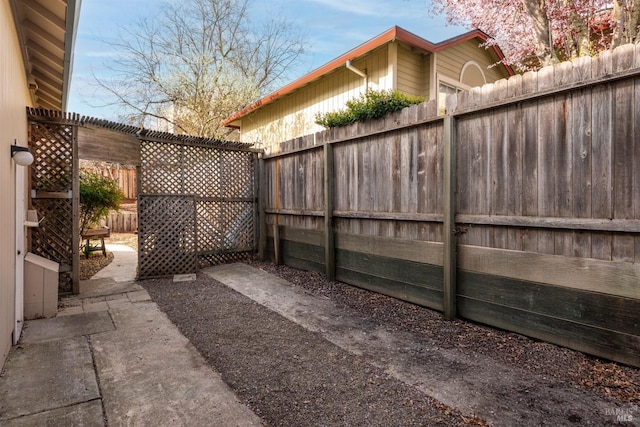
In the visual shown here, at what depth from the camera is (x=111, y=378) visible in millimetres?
2570

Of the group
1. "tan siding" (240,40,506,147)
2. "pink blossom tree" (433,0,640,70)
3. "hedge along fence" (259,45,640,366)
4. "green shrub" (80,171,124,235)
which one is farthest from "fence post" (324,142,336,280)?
"green shrub" (80,171,124,235)

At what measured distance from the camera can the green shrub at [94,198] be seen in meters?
7.60

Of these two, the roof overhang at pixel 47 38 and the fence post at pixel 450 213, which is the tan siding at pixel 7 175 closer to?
the roof overhang at pixel 47 38

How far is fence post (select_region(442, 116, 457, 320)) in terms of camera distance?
347 cm

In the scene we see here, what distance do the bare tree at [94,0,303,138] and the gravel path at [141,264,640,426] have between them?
967cm

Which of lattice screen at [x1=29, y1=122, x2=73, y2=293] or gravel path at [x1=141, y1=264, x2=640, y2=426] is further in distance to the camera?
lattice screen at [x1=29, y1=122, x2=73, y2=293]

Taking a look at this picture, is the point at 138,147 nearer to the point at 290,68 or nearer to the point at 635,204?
the point at 635,204

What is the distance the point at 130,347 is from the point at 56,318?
1558 millimetres

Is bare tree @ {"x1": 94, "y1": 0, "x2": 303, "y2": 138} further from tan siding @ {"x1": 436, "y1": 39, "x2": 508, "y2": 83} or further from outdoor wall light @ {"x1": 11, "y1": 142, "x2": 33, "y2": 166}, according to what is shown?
outdoor wall light @ {"x1": 11, "y1": 142, "x2": 33, "y2": 166}

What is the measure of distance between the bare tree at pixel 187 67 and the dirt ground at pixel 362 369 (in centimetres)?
971

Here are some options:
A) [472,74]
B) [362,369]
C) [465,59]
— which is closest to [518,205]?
[362,369]

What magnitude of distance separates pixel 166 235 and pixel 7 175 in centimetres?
318

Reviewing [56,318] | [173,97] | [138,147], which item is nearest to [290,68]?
[173,97]

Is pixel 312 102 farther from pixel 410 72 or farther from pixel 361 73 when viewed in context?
pixel 410 72
